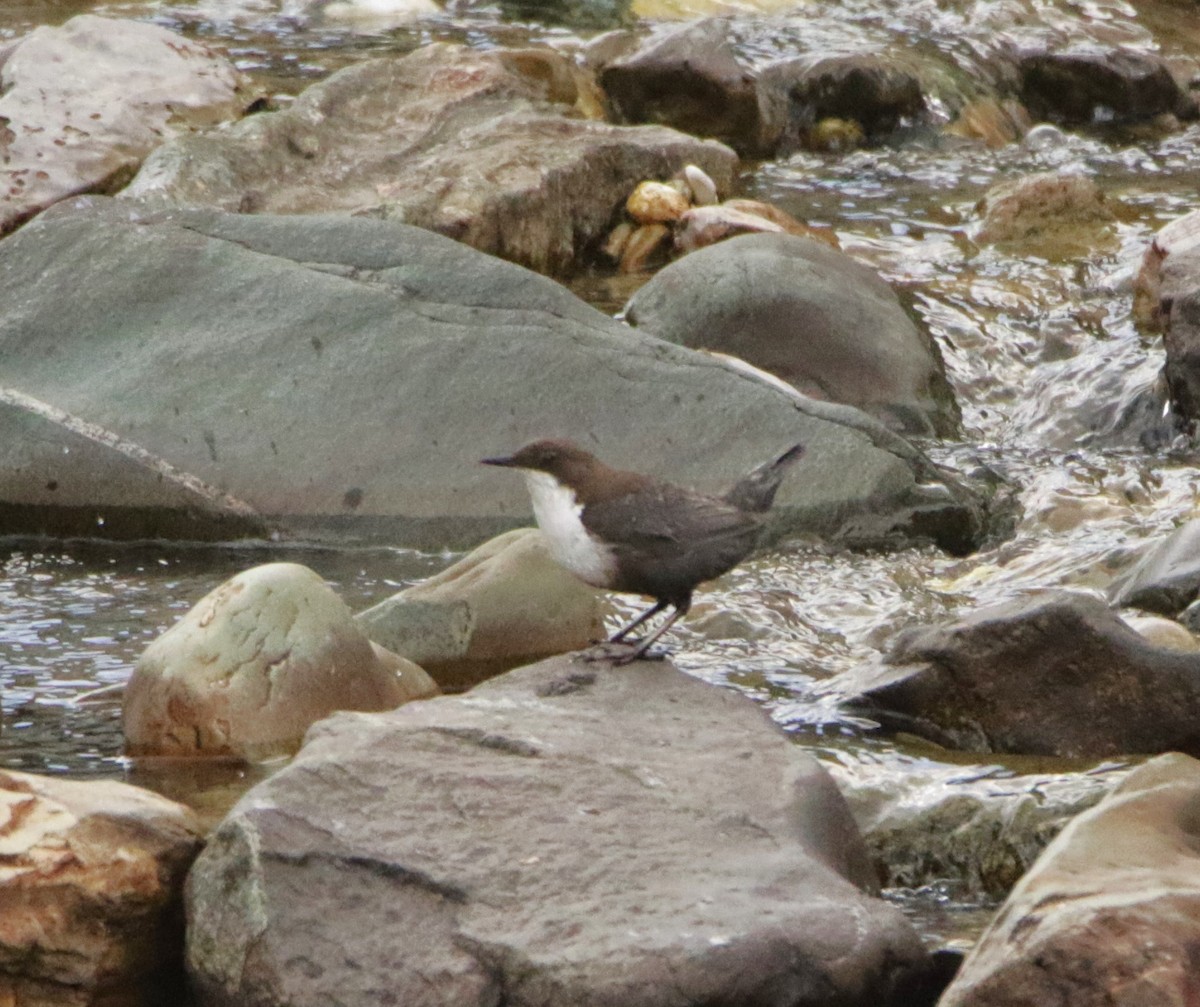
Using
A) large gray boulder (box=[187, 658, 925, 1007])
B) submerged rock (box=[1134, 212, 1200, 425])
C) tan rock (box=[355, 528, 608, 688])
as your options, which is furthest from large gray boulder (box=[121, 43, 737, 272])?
large gray boulder (box=[187, 658, 925, 1007])

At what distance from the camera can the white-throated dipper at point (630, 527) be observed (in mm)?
4957

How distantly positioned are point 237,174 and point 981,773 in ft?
21.1

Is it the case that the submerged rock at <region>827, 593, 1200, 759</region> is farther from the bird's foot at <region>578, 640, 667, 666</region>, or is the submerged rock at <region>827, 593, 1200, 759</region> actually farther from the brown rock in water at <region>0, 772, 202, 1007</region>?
the brown rock in water at <region>0, 772, 202, 1007</region>

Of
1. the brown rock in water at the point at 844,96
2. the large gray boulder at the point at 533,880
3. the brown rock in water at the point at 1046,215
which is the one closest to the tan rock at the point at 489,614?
the large gray boulder at the point at 533,880

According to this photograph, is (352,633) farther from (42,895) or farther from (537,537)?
(42,895)

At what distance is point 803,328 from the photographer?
872cm

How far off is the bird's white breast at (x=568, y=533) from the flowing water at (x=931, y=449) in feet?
3.06

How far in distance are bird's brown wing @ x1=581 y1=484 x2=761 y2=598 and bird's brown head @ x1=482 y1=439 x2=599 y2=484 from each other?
5.5 inches

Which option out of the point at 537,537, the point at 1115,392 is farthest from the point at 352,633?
the point at 1115,392

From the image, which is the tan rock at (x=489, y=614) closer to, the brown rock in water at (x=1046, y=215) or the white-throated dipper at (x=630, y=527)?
the white-throated dipper at (x=630, y=527)

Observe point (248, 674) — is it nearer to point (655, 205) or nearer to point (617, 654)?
point (617, 654)

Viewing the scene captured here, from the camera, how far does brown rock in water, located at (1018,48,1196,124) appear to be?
46.8 ft

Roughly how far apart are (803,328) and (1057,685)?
365 cm

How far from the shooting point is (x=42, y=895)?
154 inches
